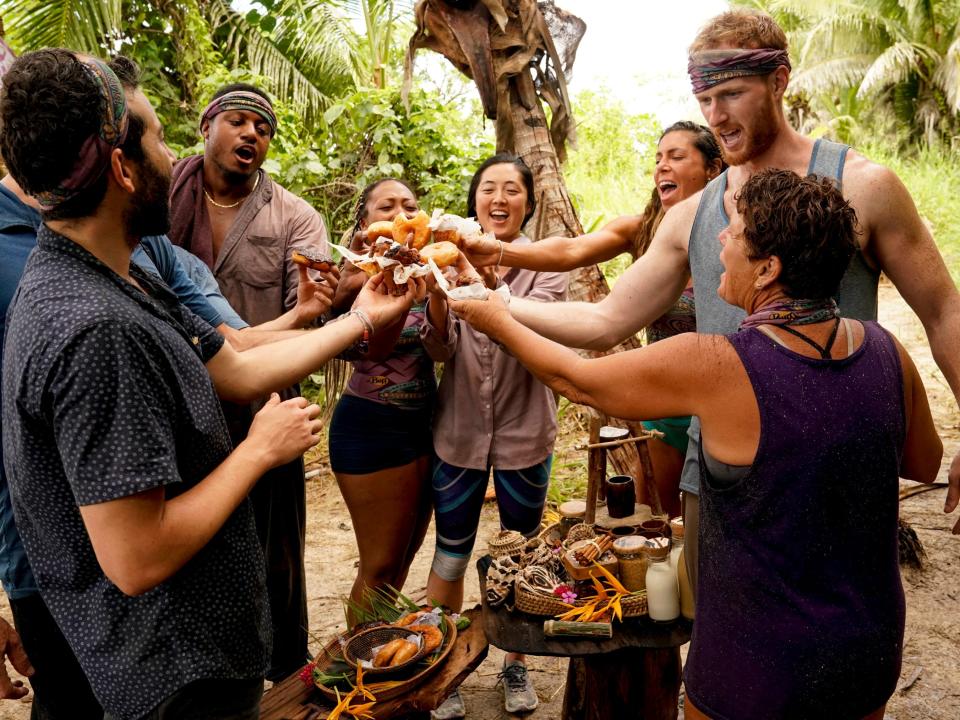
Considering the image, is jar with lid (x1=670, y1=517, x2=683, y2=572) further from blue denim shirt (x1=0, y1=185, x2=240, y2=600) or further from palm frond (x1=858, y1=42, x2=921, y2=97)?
palm frond (x1=858, y1=42, x2=921, y2=97)

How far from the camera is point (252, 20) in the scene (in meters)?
11.4

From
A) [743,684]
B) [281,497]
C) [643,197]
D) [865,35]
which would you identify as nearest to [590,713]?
[743,684]

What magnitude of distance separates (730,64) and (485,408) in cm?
175

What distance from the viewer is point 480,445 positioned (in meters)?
3.46

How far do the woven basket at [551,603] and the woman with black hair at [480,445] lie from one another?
0.73 meters

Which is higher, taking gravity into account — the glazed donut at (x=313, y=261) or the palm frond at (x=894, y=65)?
the palm frond at (x=894, y=65)

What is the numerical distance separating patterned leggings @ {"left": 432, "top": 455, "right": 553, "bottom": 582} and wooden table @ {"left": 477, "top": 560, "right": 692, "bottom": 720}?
42cm

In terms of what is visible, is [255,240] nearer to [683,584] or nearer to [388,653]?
[388,653]

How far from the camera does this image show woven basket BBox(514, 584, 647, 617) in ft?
8.95

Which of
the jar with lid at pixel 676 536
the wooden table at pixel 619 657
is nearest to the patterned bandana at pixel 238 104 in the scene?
the wooden table at pixel 619 657

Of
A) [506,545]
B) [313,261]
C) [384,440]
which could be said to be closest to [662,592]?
[506,545]

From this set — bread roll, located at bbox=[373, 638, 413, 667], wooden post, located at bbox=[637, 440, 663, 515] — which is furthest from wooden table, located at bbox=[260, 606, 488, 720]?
wooden post, located at bbox=[637, 440, 663, 515]

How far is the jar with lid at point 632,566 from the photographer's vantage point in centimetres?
280

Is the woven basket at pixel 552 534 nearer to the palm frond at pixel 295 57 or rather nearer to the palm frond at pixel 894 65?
the palm frond at pixel 295 57
